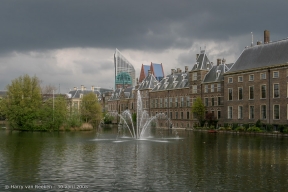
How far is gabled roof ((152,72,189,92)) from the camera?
3027 inches

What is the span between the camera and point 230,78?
61.3m

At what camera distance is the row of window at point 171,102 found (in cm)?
7517

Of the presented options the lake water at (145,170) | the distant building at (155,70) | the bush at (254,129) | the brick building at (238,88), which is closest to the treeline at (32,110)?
the brick building at (238,88)

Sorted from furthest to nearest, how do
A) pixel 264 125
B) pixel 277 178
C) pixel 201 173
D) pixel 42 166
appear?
1. pixel 264 125
2. pixel 42 166
3. pixel 201 173
4. pixel 277 178

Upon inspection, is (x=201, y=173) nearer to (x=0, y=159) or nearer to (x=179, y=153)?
(x=179, y=153)

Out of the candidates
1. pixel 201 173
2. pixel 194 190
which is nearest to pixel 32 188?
pixel 194 190

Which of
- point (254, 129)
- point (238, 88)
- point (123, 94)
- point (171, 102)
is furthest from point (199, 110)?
point (123, 94)

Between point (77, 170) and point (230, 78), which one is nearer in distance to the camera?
point (77, 170)

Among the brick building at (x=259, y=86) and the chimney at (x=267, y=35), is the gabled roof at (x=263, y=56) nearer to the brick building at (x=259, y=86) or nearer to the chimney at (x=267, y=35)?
the brick building at (x=259, y=86)

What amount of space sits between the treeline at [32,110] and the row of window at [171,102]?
2245 cm

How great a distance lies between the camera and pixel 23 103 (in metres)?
A: 65.6

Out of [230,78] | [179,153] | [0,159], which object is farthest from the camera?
[230,78]

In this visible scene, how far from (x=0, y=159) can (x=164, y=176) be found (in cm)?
1212

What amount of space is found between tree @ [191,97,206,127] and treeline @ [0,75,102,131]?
865 inches
